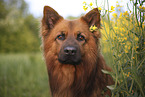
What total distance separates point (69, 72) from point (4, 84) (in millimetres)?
3094

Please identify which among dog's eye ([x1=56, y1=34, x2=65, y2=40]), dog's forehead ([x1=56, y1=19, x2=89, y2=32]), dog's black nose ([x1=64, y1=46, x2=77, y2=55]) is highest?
dog's forehead ([x1=56, y1=19, x2=89, y2=32])

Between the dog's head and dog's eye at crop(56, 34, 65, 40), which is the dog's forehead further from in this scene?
dog's eye at crop(56, 34, 65, 40)

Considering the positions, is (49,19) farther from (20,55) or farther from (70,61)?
(20,55)

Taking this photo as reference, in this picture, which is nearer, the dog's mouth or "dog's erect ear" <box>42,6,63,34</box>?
the dog's mouth

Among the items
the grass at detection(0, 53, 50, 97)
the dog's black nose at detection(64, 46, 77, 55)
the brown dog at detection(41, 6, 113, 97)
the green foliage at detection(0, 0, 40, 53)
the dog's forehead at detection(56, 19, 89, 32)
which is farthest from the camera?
the green foliage at detection(0, 0, 40, 53)

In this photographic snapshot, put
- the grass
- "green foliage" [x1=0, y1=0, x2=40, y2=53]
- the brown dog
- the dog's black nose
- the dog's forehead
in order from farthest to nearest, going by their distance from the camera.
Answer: "green foliage" [x1=0, y1=0, x2=40, y2=53] → the grass → the dog's forehead → the brown dog → the dog's black nose

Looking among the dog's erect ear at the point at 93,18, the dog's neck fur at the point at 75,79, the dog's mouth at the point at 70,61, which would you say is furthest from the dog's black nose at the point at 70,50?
the dog's erect ear at the point at 93,18

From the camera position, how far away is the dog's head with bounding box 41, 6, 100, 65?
8.65ft

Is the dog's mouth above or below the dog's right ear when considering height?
below

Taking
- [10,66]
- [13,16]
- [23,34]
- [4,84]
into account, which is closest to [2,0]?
[13,16]

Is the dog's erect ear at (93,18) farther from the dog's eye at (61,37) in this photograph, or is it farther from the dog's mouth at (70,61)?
the dog's mouth at (70,61)

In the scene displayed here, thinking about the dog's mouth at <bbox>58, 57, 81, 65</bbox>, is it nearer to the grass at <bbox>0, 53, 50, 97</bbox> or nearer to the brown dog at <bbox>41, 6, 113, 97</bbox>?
the brown dog at <bbox>41, 6, 113, 97</bbox>

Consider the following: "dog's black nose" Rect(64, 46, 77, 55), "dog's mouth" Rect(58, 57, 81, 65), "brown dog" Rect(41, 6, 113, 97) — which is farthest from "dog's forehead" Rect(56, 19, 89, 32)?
"dog's mouth" Rect(58, 57, 81, 65)

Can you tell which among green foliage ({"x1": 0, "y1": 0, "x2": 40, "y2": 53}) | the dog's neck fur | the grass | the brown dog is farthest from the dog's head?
green foliage ({"x1": 0, "y1": 0, "x2": 40, "y2": 53})
